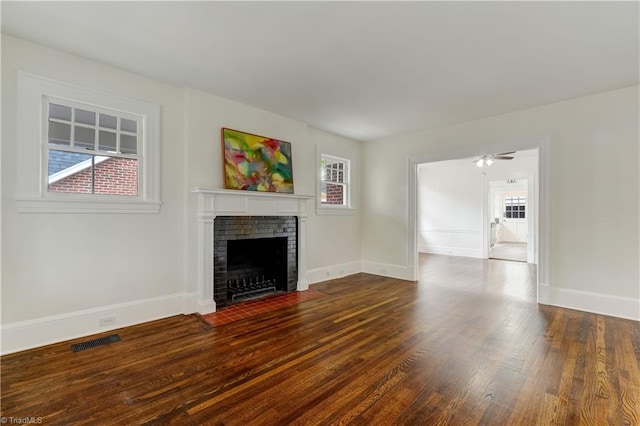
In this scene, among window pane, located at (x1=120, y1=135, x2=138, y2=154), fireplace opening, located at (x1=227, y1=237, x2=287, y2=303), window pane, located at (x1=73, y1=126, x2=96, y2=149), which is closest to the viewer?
window pane, located at (x1=73, y1=126, x2=96, y2=149)

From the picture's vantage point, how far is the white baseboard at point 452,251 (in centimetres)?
865

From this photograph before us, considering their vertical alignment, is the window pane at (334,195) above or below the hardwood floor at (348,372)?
above

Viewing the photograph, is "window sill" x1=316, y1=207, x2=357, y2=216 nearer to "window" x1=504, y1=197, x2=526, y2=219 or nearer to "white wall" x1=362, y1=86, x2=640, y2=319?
"white wall" x1=362, y1=86, x2=640, y2=319

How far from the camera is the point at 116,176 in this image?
3.28 m

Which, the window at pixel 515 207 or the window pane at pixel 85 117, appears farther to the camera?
the window at pixel 515 207

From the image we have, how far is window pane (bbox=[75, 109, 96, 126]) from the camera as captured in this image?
3051 millimetres

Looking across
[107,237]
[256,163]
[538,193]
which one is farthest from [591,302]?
[107,237]

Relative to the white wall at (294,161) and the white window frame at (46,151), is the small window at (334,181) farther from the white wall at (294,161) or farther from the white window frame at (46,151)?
the white window frame at (46,151)

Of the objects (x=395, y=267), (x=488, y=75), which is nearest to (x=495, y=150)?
(x=488, y=75)

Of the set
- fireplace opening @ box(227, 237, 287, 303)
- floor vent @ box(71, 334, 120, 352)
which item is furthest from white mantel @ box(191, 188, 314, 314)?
floor vent @ box(71, 334, 120, 352)

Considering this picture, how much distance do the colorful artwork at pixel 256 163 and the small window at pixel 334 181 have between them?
1064mm

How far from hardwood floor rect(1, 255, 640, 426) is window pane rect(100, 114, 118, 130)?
224cm

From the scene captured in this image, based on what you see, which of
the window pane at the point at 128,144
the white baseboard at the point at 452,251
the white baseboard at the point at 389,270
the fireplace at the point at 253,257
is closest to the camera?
the window pane at the point at 128,144

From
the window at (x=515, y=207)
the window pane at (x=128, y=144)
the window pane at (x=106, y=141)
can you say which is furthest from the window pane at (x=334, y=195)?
the window at (x=515, y=207)
